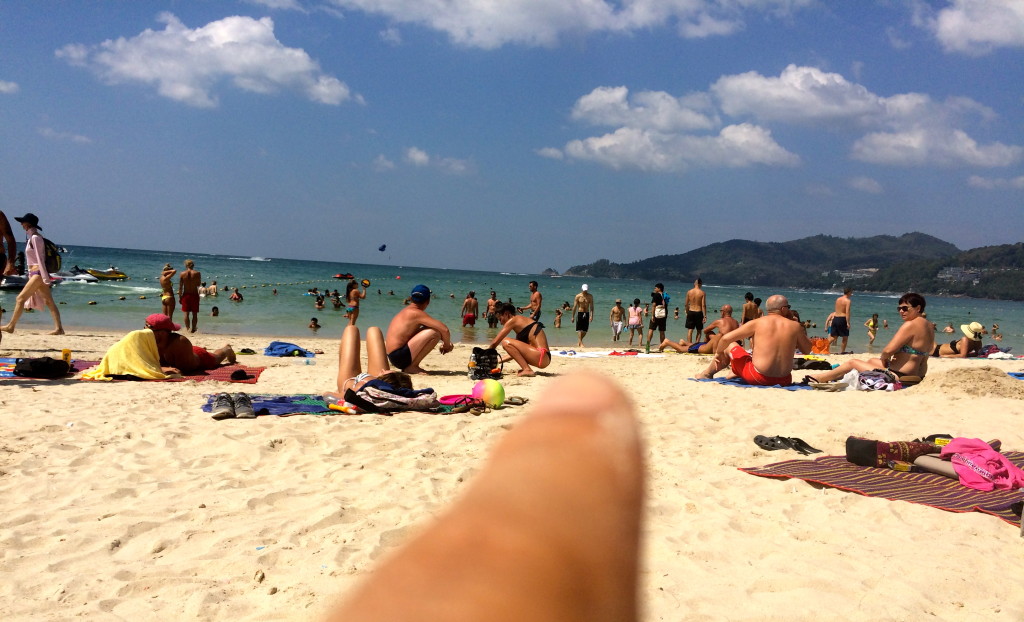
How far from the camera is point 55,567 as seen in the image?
9.34 feet

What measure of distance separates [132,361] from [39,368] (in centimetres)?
92

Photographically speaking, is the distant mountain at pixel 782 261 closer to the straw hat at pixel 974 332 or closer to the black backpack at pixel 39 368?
the straw hat at pixel 974 332

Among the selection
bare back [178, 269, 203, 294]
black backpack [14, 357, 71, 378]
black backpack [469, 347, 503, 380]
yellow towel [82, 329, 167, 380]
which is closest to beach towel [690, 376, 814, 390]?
black backpack [469, 347, 503, 380]

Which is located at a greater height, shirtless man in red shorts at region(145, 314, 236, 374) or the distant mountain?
the distant mountain

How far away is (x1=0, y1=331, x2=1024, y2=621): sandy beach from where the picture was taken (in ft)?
8.84

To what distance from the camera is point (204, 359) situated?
28.7ft

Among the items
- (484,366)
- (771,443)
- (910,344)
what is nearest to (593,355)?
(484,366)

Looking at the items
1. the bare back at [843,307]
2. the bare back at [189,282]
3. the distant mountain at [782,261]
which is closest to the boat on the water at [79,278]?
the bare back at [189,282]

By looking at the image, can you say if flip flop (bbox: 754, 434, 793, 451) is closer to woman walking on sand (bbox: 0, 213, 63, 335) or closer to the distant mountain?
woman walking on sand (bbox: 0, 213, 63, 335)

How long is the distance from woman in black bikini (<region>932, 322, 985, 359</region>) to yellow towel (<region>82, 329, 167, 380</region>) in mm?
15573

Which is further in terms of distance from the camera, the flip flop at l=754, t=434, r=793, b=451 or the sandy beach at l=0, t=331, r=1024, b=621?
the flip flop at l=754, t=434, r=793, b=451

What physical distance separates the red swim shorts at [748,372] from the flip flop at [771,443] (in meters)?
3.35

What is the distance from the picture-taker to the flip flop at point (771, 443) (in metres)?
5.34

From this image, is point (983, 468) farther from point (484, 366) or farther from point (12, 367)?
point (12, 367)
